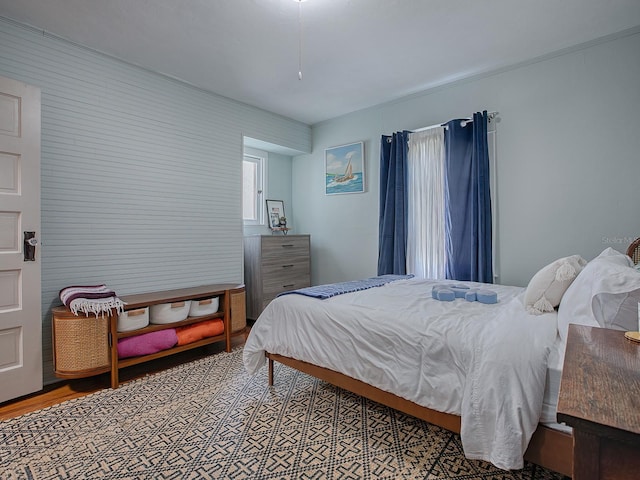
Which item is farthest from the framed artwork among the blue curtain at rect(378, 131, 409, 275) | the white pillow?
the white pillow

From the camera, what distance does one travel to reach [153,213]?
3387 mm

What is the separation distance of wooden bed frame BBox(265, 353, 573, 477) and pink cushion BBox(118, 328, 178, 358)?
112 cm

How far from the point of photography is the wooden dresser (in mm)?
4316

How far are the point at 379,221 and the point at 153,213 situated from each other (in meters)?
2.50

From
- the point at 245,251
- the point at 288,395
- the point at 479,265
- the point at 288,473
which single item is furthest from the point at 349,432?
the point at 245,251

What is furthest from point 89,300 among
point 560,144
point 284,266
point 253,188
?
point 560,144

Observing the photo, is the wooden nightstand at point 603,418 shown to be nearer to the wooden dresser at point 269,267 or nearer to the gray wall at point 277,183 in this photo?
the wooden dresser at point 269,267

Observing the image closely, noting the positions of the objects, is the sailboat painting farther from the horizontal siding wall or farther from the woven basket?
the woven basket

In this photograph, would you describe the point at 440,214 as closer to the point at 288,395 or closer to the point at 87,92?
the point at 288,395

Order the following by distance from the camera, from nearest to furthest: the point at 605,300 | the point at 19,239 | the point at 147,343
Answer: the point at 605,300 < the point at 19,239 < the point at 147,343

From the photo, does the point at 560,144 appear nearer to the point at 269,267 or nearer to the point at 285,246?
the point at 285,246

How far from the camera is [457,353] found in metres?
1.60

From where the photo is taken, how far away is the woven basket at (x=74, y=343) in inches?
98.1

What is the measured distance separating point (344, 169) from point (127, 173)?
8.45 feet
